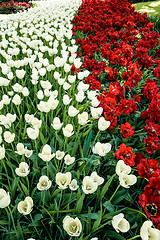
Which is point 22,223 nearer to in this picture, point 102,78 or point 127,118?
point 127,118

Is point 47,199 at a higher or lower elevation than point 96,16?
lower

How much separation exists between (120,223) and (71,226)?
0.28 meters

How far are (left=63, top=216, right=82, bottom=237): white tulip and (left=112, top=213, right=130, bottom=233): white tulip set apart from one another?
0.61 feet

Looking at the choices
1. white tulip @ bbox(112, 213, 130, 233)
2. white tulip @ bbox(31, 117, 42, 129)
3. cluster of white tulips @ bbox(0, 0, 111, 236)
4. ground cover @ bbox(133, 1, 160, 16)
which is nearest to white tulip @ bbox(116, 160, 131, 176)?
cluster of white tulips @ bbox(0, 0, 111, 236)

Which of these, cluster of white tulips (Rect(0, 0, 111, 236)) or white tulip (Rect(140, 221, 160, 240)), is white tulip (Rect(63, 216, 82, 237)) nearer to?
cluster of white tulips (Rect(0, 0, 111, 236))

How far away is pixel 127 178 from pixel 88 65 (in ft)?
6.99

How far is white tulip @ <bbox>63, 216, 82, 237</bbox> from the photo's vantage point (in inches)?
35.9

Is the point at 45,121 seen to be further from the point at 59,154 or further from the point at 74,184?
the point at 74,184

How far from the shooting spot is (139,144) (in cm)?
200

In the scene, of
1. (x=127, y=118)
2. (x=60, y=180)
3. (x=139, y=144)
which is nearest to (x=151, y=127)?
(x=139, y=144)

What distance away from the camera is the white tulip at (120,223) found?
0.92m

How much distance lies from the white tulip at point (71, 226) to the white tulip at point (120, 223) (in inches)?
7.4

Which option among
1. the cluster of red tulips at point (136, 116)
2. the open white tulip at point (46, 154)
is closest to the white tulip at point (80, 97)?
the cluster of red tulips at point (136, 116)

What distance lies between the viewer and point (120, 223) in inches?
38.9
